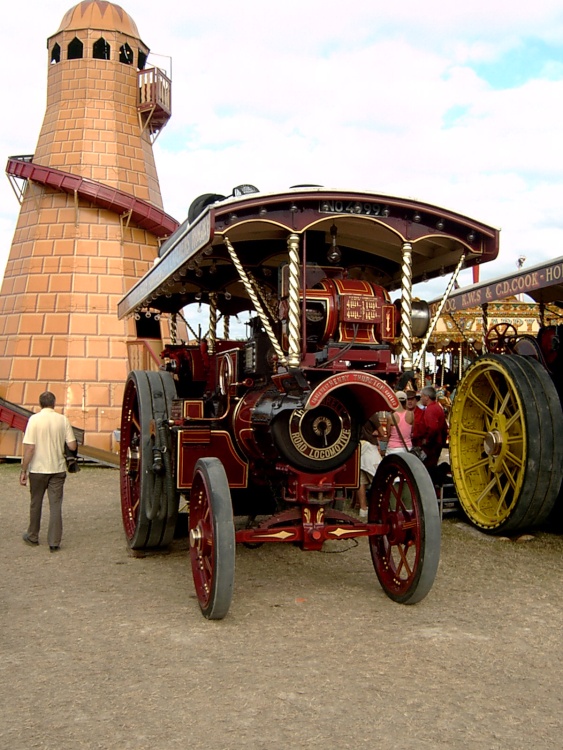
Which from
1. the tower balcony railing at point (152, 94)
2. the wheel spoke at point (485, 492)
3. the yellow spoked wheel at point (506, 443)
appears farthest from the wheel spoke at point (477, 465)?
the tower balcony railing at point (152, 94)

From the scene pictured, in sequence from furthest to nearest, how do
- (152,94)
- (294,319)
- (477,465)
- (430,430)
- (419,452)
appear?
(152,94), (430,430), (419,452), (477,465), (294,319)

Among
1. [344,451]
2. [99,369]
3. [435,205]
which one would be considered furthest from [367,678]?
[99,369]

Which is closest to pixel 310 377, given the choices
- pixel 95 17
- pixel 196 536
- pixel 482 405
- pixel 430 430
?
pixel 196 536

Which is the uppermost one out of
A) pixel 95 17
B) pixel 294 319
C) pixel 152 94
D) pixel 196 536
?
pixel 95 17

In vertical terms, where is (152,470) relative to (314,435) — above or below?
below

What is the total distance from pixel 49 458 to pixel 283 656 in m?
3.37

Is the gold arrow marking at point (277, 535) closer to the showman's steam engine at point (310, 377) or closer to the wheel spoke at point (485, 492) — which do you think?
the showman's steam engine at point (310, 377)

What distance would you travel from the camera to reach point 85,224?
13.3 metres

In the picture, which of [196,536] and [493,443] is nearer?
[196,536]

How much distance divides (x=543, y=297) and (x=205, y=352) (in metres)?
3.15

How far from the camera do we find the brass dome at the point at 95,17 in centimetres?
1392

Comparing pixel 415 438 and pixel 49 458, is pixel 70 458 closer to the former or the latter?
pixel 49 458

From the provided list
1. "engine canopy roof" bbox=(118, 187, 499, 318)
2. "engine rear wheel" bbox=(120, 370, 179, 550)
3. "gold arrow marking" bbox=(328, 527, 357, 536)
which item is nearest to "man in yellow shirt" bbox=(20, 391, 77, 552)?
"engine rear wheel" bbox=(120, 370, 179, 550)

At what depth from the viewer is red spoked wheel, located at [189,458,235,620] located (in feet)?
13.6
